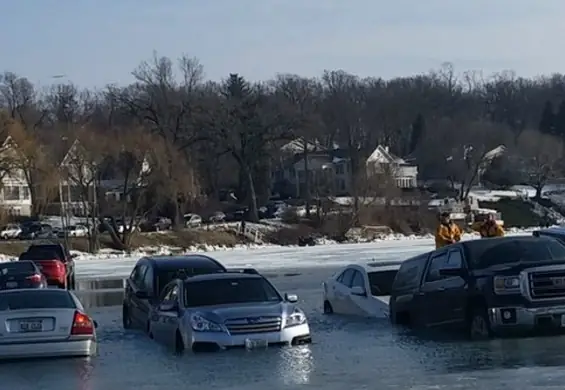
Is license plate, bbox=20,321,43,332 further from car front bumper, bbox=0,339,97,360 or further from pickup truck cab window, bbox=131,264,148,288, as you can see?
pickup truck cab window, bbox=131,264,148,288

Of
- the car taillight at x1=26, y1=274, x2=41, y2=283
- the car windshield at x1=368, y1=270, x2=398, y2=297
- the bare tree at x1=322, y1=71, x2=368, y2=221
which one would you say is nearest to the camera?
the car windshield at x1=368, y1=270, x2=398, y2=297

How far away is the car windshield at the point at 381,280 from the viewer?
965 inches

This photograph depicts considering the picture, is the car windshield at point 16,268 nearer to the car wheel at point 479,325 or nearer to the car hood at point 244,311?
the car hood at point 244,311

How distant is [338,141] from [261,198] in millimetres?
38245

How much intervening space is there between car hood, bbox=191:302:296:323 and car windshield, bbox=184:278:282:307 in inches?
16.2

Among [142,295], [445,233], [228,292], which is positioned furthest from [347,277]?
[228,292]

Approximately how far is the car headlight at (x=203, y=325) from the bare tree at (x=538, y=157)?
108404mm

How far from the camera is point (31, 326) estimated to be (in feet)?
57.5

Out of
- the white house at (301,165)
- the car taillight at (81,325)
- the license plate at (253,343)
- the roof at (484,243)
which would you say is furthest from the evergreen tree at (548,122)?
the car taillight at (81,325)

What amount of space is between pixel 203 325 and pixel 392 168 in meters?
85.7

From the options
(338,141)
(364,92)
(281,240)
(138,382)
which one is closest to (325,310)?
(138,382)

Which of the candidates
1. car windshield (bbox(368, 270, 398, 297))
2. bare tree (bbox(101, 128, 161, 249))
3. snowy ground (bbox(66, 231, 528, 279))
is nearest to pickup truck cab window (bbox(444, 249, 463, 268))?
car windshield (bbox(368, 270, 398, 297))

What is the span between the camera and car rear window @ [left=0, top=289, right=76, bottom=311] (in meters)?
18.0

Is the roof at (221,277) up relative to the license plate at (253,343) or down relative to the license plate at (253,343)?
up
